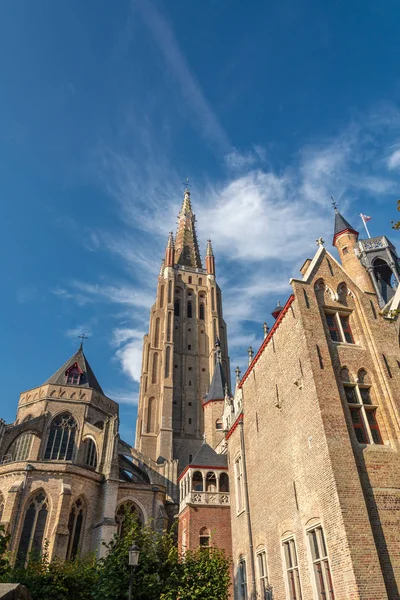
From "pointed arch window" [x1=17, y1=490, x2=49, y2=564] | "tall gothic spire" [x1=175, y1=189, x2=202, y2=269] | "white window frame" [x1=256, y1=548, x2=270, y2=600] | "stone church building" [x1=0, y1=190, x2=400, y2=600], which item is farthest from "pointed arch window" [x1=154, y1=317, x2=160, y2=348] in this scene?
"white window frame" [x1=256, y1=548, x2=270, y2=600]

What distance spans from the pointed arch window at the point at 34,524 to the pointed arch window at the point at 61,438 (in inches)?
275

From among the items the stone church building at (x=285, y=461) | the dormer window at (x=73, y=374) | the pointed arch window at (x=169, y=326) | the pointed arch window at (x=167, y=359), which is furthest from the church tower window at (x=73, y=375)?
the pointed arch window at (x=169, y=326)

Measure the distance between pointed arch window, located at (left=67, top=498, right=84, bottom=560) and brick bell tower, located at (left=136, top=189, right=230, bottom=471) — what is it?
1567 centimetres

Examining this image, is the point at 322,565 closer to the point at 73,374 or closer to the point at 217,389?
the point at 217,389

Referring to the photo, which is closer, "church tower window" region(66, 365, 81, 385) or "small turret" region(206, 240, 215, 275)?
"church tower window" region(66, 365, 81, 385)

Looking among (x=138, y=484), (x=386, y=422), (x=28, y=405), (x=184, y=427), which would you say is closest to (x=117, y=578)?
(x=386, y=422)

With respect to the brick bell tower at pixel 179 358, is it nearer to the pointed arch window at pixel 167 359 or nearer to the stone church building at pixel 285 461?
the pointed arch window at pixel 167 359

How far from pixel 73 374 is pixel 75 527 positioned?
48.3 feet

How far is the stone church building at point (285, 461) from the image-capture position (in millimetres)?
11820

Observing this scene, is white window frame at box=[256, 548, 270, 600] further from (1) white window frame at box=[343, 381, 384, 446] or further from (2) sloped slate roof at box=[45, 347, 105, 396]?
(2) sloped slate roof at box=[45, 347, 105, 396]

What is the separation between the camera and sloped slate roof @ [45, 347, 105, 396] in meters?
37.6

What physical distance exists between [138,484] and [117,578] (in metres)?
18.6

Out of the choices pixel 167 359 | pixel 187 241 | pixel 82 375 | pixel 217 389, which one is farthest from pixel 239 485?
pixel 187 241

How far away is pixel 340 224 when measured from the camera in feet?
77.4
